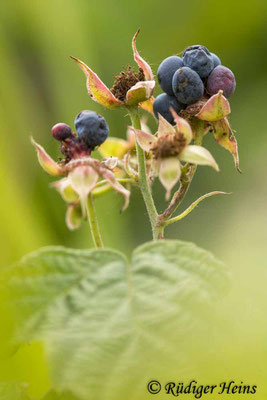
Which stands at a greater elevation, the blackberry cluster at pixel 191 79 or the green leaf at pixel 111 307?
the blackberry cluster at pixel 191 79

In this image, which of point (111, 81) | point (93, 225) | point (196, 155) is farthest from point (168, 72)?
point (111, 81)

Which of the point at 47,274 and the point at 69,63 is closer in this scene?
the point at 47,274

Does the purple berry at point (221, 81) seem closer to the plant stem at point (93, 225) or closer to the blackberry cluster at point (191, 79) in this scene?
the blackberry cluster at point (191, 79)

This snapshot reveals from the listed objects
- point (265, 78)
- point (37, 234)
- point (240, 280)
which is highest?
point (265, 78)

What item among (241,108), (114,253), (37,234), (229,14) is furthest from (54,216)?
(114,253)

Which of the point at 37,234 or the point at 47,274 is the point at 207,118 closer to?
the point at 47,274

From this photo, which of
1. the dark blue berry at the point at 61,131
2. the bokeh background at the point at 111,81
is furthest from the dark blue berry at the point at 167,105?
the bokeh background at the point at 111,81

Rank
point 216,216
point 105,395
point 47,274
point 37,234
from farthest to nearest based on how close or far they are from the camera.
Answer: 1. point 216,216
2. point 37,234
3. point 47,274
4. point 105,395
